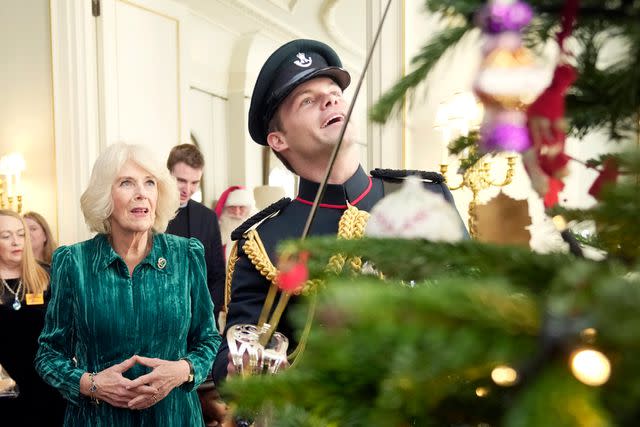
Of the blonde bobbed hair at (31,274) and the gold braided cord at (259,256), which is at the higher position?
the gold braided cord at (259,256)

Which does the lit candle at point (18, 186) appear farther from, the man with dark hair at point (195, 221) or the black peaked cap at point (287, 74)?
the black peaked cap at point (287, 74)

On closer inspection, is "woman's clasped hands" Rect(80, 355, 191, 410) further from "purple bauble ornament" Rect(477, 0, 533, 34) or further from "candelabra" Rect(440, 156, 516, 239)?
"purple bauble ornament" Rect(477, 0, 533, 34)

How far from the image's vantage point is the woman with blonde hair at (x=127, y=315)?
1.63 meters

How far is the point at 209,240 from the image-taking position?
318cm

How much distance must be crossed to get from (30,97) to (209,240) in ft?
5.97

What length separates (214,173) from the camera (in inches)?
276

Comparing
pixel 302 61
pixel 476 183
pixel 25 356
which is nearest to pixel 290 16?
pixel 476 183

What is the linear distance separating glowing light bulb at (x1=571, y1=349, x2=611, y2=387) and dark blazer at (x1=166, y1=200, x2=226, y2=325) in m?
2.99

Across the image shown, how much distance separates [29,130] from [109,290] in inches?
114

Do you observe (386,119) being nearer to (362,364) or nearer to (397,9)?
(362,364)

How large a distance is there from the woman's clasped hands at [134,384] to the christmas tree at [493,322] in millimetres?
1347

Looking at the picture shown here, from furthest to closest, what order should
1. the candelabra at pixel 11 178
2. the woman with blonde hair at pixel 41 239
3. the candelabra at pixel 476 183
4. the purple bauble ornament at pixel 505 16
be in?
1. the candelabra at pixel 11 178
2. the woman with blonde hair at pixel 41 239
3. the candelabra at pixel 476 183
4. the purple bauble ornament at pixel 505 16

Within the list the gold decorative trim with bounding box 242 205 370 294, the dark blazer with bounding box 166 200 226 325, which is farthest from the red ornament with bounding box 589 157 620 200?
the dark blazer with bounding box 166 200 226 325

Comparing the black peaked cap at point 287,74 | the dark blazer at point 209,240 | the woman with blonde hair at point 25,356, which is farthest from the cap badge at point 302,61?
the dark blazer at point 209,240
